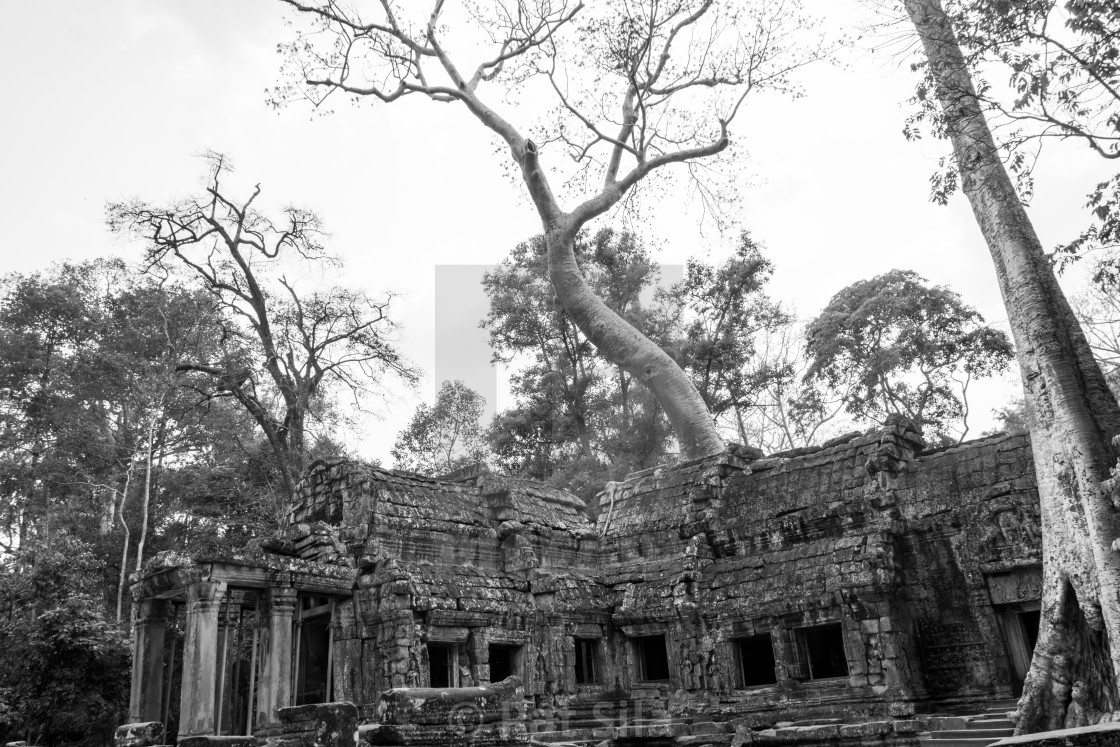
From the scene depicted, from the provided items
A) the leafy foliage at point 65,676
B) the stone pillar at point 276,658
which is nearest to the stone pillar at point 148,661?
the stone pillar at point 276,658

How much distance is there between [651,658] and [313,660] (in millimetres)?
5290

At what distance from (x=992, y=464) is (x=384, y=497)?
861 cm

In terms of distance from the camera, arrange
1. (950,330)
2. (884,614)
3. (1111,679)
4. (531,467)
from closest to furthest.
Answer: (1111,679) → (884,614) → (950,330) → (531,467)

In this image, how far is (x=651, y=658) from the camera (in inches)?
544

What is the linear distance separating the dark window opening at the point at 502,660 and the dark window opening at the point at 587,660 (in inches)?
48.6

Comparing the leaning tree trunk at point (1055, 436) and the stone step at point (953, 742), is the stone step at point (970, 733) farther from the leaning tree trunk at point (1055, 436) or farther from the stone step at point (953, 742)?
the leaning tree trunk at point (1055, 436)

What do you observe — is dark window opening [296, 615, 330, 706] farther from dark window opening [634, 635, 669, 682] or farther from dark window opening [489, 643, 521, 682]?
dark window opening [634, 635, 669, 682]

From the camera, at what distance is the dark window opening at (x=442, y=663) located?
12.0 meters

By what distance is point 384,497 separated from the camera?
518 inches

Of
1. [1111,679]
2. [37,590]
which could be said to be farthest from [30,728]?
[1111,679]

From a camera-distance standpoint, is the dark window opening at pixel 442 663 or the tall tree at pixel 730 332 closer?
the dark window opening at pixel 442 663

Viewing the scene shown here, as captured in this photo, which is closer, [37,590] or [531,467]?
[37,590]

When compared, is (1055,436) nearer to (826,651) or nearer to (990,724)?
(990,724)

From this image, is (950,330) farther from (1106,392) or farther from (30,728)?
(30,728)
